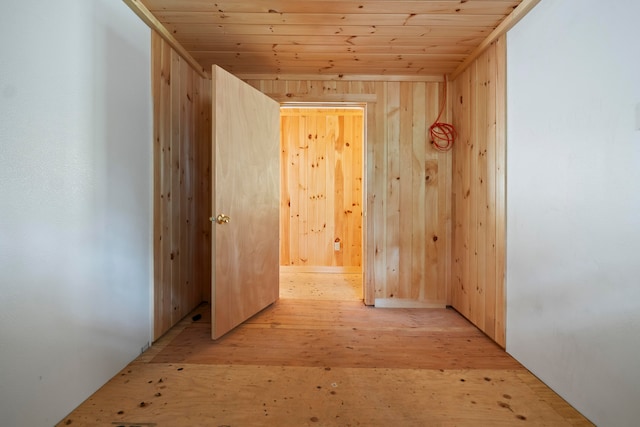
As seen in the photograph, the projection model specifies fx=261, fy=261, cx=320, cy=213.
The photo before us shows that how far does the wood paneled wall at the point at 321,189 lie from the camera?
3666 mm

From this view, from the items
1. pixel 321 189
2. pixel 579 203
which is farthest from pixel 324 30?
pixel 321 189

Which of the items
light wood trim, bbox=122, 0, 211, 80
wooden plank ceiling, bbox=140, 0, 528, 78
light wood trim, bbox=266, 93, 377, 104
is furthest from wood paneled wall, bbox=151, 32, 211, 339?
light wood trim, bbox=266, 93, 377, 104

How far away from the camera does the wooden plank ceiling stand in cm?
158

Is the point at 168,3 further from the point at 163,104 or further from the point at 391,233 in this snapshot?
the point at 391,233

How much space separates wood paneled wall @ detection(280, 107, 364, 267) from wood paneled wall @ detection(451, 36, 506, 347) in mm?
1486

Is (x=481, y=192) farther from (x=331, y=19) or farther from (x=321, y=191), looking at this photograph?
(x=321, y=191)

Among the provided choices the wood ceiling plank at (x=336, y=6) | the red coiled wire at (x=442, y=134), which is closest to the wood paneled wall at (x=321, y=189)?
the red coiled wire at (x=442, y=134)

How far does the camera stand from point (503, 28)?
1.70 m

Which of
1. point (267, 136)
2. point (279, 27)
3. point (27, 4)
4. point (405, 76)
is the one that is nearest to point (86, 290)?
point (27, 4)

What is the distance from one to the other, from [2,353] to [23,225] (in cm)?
46

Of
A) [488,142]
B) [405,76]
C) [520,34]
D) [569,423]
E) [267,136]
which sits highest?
[405,76]

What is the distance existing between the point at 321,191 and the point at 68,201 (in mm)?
2784

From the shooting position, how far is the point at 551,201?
1.38 meters

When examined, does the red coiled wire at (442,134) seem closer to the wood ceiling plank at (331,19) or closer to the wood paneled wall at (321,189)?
the wood ceiling plank at (331,19)
